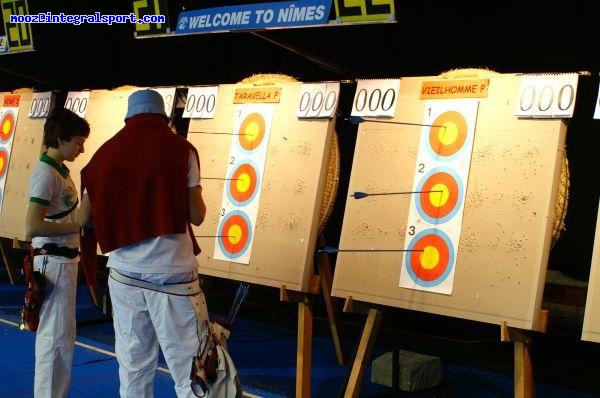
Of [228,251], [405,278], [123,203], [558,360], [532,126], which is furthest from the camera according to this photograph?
[558,360]

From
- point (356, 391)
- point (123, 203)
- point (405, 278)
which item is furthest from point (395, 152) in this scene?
point (123, 203)

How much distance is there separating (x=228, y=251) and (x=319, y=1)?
1.24 metres

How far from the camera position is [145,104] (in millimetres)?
2352

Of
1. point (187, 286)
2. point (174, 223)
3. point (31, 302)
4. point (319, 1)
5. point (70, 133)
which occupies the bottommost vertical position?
point (31, 302)

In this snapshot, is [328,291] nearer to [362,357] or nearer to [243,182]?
[243,182]

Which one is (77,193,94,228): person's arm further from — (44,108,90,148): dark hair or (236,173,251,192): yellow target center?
(236,173,251,192): yellow target center

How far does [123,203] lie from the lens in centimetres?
230

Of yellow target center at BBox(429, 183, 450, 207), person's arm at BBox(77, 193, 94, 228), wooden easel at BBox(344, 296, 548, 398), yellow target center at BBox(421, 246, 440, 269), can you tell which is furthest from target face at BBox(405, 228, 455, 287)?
person's arm at BBox(77, 193, 94, 228)

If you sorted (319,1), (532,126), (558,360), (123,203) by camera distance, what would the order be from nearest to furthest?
(123,203) < (532,126) < (319,1) < (558,360)

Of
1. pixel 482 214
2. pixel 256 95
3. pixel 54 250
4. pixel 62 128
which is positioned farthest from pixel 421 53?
pixel 54 250

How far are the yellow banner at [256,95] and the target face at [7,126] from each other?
2.29m

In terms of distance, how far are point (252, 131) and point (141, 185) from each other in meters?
1.45

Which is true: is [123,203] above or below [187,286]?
above

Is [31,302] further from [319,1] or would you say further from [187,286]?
[319,1]
